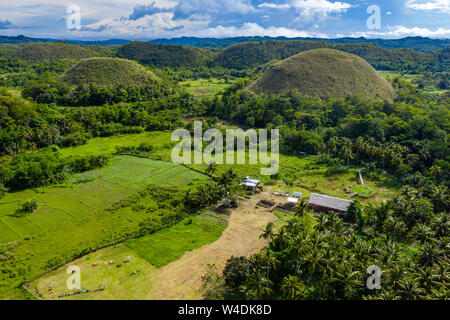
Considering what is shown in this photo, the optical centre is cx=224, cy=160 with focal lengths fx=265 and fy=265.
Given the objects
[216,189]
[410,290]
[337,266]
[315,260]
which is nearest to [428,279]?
[410,290]

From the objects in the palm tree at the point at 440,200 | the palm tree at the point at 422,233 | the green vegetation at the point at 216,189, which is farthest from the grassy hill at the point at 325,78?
the palm tree at the point at 422,233

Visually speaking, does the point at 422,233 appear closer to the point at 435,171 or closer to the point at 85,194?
the point at 435,171

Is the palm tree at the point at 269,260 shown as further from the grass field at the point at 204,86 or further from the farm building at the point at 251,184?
the grass field at the point at 204,86

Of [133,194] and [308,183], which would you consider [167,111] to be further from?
[308,183]

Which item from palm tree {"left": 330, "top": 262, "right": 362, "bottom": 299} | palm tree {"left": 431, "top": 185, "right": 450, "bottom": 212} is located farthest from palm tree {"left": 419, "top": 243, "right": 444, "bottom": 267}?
palm tree {"left": 431, "top": 185, "right": 450, "bottom": 212}

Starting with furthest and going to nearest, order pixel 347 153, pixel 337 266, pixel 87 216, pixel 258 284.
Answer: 1. pixel 347 153
2. pixel 87 216
3. pixel 337 266
4. pixel 258 284

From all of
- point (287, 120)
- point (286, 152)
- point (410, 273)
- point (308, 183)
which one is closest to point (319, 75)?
point (287, 120)
